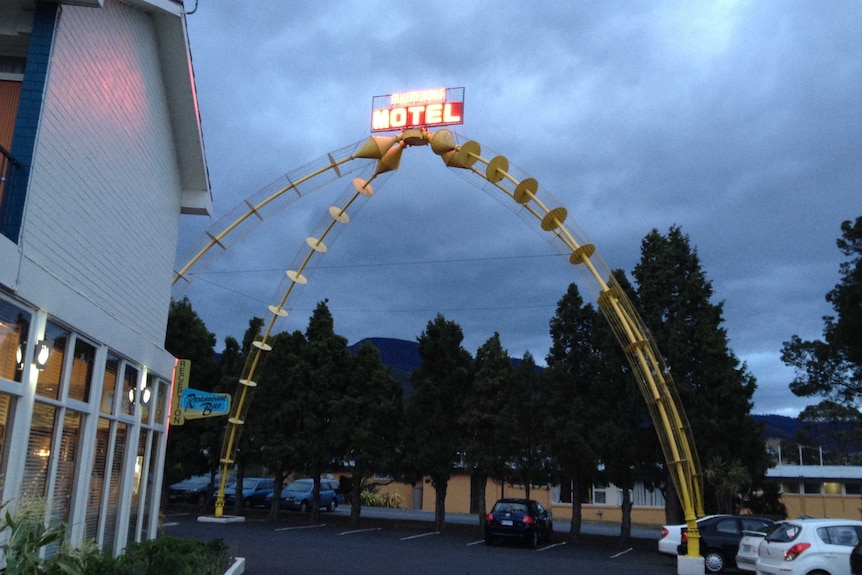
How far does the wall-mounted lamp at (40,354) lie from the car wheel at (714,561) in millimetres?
16443

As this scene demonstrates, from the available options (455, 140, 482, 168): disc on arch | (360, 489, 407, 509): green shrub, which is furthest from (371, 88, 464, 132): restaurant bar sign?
(360, 489, 407, 509): green shrub

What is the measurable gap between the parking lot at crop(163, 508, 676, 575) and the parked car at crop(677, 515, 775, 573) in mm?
1020

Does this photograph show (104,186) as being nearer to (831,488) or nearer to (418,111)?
(418,111)

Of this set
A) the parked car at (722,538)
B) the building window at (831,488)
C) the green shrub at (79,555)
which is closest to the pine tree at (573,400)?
the parked car at (722,538)

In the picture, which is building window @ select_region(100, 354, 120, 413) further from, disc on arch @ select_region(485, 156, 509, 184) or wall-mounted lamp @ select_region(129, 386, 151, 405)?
disc on arch @ select_region(485, 156, 509, 184)

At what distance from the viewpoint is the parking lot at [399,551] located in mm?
17547

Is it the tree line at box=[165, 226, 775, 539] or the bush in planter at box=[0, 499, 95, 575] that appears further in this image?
the tree line at box=[165, 226, 775, 539]

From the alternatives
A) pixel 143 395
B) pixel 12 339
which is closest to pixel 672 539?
pixel 143 395

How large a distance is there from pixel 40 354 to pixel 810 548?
12.4 metres

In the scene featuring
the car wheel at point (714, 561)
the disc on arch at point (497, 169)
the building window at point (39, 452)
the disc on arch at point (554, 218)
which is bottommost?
the car wheel at point (714, 561)

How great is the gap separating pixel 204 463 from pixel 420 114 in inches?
801

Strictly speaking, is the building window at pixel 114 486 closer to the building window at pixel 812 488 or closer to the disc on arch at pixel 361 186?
the disc on arch at pixel 361 186

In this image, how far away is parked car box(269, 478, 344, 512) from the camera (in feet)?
124

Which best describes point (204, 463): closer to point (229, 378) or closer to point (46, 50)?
point (229, 378)
